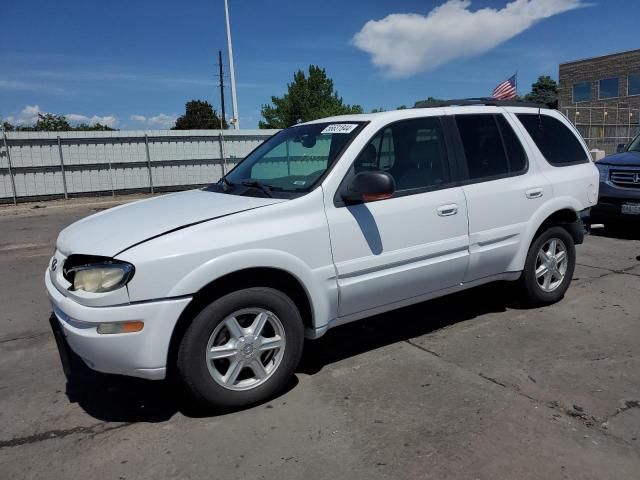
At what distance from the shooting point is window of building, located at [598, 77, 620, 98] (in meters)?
39.2

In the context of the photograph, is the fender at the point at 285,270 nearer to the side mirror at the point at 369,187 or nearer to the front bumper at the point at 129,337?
the front bumper at the point at 129,337

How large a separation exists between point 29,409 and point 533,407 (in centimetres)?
314

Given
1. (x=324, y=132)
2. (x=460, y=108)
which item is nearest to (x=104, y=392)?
(x=324, y=132)

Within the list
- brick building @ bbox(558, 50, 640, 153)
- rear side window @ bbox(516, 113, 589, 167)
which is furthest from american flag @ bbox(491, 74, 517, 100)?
brick building @ bbox(558, 50, 640, 153)

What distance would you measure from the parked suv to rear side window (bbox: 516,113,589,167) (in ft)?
12.0

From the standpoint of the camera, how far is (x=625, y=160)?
8352 mm

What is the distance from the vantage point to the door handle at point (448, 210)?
3.87 metres

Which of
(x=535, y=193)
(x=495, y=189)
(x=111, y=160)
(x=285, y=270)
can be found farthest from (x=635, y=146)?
(x=111, y=160)

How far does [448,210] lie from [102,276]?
242cm

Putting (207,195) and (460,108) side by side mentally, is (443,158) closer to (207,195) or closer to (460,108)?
(460,108)

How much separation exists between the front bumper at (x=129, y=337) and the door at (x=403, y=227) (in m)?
1.13

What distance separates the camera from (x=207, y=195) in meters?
3.87

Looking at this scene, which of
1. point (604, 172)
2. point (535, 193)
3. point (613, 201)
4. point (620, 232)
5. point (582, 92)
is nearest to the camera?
point (535, 193)

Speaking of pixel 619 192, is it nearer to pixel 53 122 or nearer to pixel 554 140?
pixel 554 140
